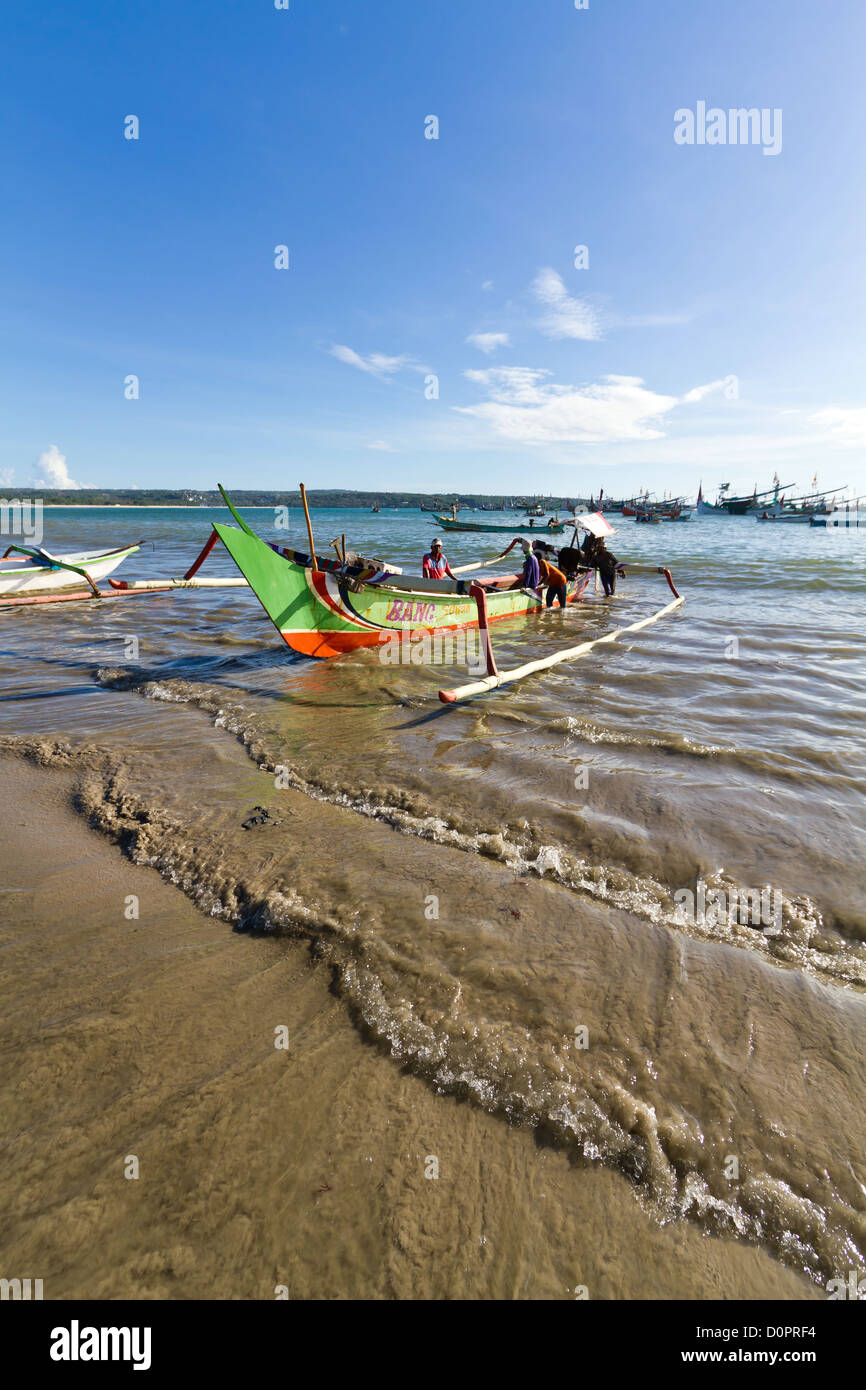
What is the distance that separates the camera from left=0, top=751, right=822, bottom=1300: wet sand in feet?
5.41

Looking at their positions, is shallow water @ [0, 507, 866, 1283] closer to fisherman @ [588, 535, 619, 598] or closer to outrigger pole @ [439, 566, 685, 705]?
A: outrigger pole @ [439, 566, 685, 705]

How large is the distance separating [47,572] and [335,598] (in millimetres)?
11146

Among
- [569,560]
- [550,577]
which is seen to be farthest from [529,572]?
[569,560]

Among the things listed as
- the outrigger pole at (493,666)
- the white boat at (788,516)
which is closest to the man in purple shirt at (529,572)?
the outrigger pole at (493,666)

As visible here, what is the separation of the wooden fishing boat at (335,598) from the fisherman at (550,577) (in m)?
4.20

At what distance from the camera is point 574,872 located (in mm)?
3686

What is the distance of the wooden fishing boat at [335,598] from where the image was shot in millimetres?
7660

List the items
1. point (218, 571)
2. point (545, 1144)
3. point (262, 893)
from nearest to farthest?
point (545, 1144), point (262, 893), point (218, 571)

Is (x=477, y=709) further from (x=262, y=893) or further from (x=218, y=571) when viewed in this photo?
(x=218, y=571)

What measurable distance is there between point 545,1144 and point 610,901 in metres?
1.61

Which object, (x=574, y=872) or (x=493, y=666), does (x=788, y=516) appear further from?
(x=574, y=872)

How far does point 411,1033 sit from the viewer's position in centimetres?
243
